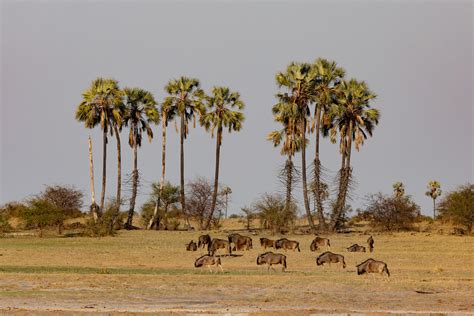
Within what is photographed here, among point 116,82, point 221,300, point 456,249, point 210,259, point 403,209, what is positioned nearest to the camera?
point 221,300

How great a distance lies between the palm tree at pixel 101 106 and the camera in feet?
229

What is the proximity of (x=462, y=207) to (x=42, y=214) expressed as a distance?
91.5ft

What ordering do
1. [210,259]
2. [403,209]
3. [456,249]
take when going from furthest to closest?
[403,209] → [456,249] → [210,259]

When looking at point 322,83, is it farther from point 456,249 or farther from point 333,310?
point 333,310

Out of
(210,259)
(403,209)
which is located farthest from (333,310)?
(403,209)

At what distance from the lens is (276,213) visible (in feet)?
217

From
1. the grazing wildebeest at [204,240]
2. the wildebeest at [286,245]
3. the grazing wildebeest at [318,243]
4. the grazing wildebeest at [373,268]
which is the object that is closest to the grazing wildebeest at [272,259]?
the grazing wildebeest at [373,268]

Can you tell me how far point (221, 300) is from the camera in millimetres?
25469

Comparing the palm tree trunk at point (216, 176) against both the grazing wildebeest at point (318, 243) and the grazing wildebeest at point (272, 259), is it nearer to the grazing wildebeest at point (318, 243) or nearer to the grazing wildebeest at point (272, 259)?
the grazing wildebeest at point (318, 243)

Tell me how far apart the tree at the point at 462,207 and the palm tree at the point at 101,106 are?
24739mm

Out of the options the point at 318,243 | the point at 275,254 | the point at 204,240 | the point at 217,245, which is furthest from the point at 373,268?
the point at 204,240

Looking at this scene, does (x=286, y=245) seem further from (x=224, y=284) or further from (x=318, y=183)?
(x=318, y=183)

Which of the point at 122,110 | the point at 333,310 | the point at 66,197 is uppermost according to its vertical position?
the point at 122,110

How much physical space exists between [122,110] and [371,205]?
2010cm
